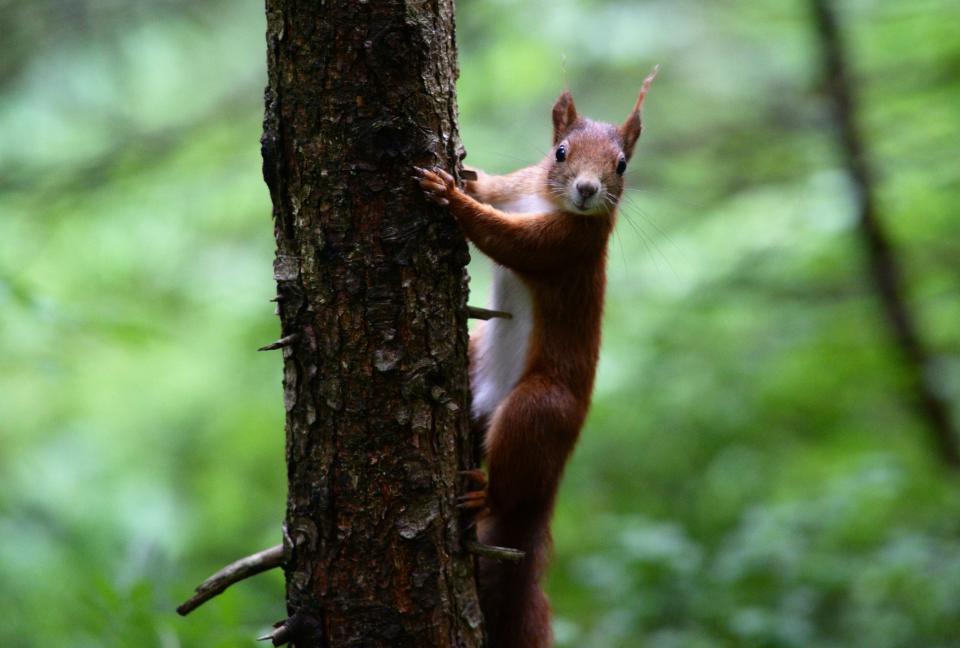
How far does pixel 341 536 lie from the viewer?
1.88 metres

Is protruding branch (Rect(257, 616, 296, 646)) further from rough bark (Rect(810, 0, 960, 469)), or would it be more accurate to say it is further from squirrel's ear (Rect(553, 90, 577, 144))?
rough bark (Rect(810, 0, 960, 469))

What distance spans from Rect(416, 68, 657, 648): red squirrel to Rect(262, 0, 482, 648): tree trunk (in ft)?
0.98

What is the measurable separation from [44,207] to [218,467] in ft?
4.99

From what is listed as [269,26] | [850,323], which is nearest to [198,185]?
[269,26]

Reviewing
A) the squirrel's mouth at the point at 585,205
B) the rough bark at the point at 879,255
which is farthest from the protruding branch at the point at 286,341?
the rough bark at the point at 879,255

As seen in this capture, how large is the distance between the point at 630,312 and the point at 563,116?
2.70 meters

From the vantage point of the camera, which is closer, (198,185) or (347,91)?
(347,91)

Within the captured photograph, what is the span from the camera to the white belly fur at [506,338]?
254cm

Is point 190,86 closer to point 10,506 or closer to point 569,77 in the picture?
point 569,77

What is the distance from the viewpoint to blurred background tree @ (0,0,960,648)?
3.71m

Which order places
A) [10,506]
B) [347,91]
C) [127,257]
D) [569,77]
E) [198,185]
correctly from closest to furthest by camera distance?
[347,91] → [10,506] → [198,185] → [569,77] → [127,257]

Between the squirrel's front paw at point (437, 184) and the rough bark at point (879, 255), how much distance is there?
3001 mm

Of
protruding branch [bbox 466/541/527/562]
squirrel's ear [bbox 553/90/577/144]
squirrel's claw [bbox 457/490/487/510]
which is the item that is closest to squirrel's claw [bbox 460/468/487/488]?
squirrel's claw [bbox 457/490/487/510]

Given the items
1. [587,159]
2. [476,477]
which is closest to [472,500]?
[476,477]
